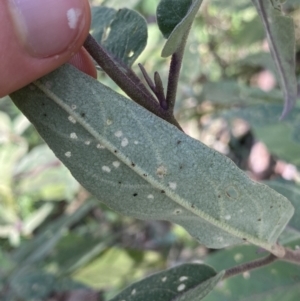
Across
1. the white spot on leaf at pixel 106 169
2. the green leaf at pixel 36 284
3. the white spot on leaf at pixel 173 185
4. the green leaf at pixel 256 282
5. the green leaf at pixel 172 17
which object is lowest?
the green leaf at pixel 36 284

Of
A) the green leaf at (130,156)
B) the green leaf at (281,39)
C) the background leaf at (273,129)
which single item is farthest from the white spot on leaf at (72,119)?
the background leaf at (273,129)

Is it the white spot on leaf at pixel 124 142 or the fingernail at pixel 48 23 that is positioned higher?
the fingernail at pixel 48 23

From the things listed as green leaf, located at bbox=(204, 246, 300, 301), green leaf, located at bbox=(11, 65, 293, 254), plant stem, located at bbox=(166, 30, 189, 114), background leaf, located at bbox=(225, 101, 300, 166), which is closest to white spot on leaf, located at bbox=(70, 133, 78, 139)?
green leaf, located at bbox=(11, 65, 293, 254)

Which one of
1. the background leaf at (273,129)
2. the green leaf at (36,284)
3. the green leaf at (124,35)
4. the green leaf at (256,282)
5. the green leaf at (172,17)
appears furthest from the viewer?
the green leaf at (36,284)

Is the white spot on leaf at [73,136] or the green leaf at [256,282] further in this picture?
the green leaf at [256,282]

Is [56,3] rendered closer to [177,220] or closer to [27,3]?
[27,3]

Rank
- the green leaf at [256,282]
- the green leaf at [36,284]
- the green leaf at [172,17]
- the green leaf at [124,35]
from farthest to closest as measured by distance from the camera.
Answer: the green leaf at [36,284] < the green leaf at [256,282] < the green leaf at [124,35] < the green leaf at [172,17]

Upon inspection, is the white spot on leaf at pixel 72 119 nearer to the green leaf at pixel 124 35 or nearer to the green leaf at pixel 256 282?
the green leaf at pixel 124 35
